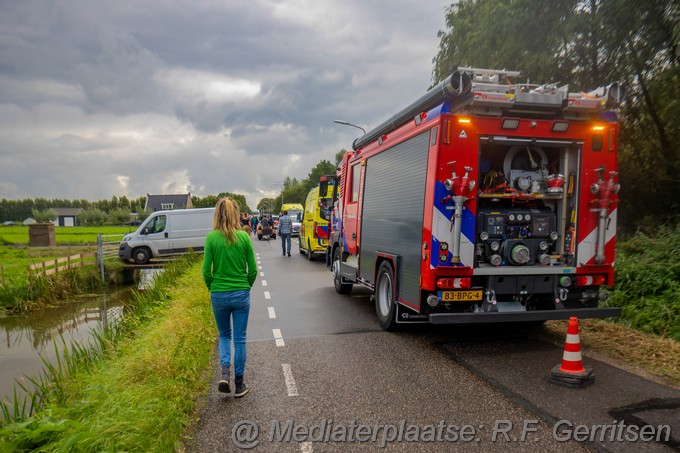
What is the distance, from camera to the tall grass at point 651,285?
6.99m

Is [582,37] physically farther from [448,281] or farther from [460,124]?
[448,281]

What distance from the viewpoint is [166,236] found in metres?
21.3

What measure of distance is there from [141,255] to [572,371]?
62.8 feet

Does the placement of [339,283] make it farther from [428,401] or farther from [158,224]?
[158,224]

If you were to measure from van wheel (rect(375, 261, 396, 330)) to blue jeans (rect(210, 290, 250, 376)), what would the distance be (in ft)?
9.49

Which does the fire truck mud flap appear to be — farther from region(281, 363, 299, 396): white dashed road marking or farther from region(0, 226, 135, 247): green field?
region(0, 226, 135, 247): green field

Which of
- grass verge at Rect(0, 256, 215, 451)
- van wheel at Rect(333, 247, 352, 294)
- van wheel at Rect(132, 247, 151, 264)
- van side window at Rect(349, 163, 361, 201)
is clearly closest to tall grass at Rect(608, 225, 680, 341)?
van side window at Rect(349, 163, 361, 201)

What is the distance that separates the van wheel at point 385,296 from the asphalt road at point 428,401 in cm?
27

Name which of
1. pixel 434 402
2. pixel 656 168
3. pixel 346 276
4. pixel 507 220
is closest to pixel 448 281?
pixel 507 220

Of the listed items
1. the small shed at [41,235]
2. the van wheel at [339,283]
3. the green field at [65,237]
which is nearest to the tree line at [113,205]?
the green field at [65,237]

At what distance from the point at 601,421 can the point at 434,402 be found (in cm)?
141

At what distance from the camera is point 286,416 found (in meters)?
4.47

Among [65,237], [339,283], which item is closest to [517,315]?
[339,283]

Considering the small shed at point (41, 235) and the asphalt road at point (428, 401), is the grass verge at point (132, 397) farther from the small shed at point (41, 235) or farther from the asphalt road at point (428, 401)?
the small shed at point (41, 235)
